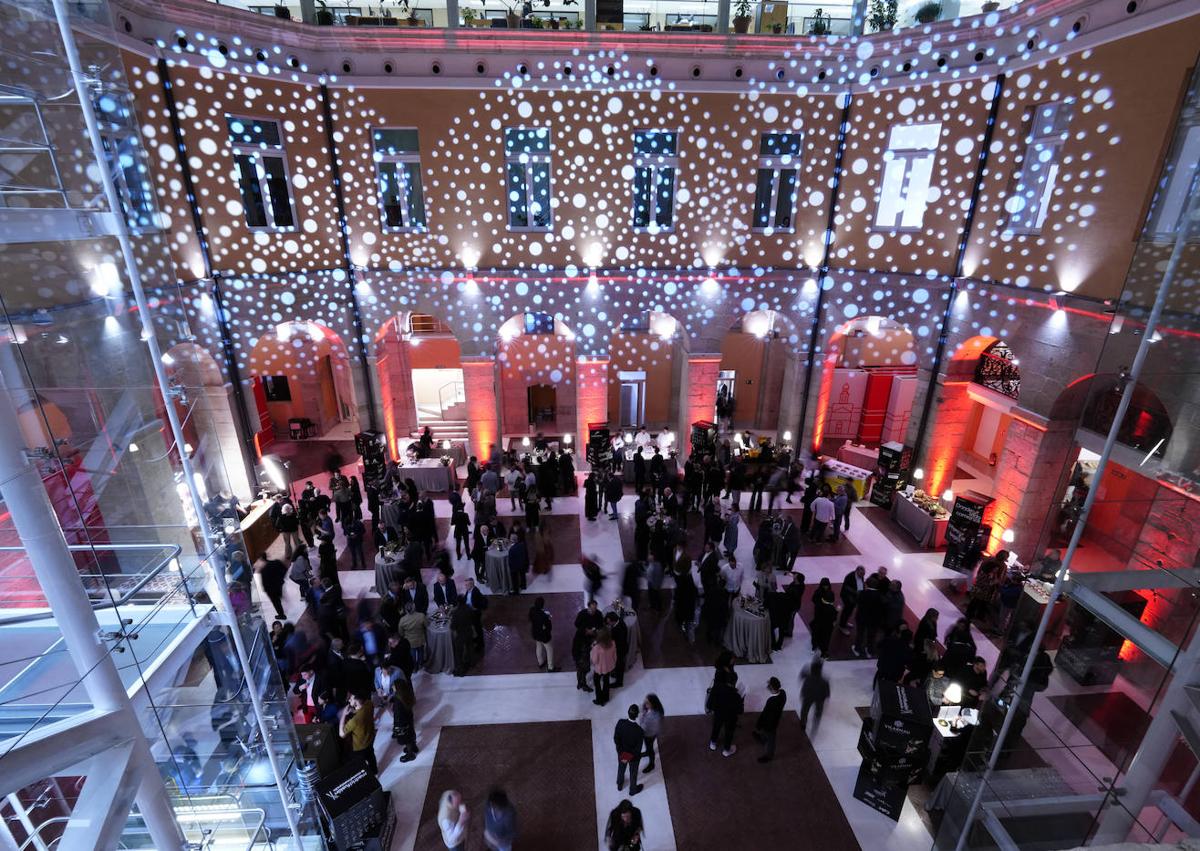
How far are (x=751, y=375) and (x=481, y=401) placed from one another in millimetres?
6304

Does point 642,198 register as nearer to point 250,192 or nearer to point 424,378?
point 250,192

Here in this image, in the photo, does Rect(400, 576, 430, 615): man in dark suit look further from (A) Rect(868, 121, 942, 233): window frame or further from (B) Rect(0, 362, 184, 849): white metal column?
(A) Rect(868, 121, 942, 233): window frame

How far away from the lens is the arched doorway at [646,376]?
44.2 ft

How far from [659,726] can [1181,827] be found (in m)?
3.23

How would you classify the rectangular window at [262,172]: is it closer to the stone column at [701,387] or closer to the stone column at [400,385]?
the stone column at [400,385]

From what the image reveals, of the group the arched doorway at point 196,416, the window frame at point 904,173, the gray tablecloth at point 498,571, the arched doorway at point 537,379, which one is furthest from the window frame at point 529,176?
the arched doorway at point 196,416

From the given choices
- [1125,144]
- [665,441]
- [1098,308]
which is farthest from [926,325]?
[665,441]

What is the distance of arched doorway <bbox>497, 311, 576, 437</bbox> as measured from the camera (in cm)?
1352

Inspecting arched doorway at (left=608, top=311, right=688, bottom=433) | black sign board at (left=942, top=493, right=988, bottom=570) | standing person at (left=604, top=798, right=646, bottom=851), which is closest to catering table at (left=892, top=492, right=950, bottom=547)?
black sign board at (left=942, top=493, right=988, bottom=570)

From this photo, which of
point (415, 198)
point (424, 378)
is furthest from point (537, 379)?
point (415, 198)

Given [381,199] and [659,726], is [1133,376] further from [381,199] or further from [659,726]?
[381,199]

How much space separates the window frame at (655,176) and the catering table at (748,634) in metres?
6.69

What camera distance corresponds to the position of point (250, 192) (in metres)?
9.32

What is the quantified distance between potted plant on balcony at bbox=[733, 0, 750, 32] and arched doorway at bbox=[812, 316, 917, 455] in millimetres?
6101
